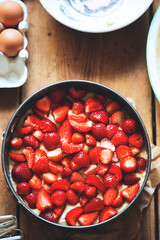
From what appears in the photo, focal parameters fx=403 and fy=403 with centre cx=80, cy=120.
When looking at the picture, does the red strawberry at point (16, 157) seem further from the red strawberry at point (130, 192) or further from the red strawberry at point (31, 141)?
the red strawberry at point (130, 192)

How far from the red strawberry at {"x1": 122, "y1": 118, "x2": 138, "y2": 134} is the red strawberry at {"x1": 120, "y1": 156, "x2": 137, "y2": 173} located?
8 cm

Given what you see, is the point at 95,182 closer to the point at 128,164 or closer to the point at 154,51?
the point at 128,164

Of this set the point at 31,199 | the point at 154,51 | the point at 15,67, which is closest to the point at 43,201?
the point at 31,199

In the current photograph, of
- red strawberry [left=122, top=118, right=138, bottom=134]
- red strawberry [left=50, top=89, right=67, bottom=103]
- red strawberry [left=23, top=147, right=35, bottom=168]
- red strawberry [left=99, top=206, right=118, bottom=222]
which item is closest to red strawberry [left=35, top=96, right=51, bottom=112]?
red strawberry [left=50, top=89, right=67, bottom=103]

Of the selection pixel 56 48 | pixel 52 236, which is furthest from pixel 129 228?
pixel 56 48

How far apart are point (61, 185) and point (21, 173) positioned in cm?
12

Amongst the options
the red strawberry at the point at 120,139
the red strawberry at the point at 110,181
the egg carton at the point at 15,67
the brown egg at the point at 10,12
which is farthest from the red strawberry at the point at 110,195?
the brown egg at the point at 10,12

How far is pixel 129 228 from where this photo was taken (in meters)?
1.15

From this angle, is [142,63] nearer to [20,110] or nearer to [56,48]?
[56,48]

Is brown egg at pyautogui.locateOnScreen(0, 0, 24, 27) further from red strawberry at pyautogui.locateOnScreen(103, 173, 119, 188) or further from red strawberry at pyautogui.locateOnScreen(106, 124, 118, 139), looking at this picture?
red strawberry at pyautogui.locateOnScreen(103, 173, 119, 188)

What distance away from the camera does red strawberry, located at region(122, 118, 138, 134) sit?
1.13 meters

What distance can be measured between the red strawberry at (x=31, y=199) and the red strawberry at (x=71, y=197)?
0.09 metres

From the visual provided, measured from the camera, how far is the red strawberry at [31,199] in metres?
1.11

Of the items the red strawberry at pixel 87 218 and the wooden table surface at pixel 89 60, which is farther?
the wooden table surface at pixel 89 60
